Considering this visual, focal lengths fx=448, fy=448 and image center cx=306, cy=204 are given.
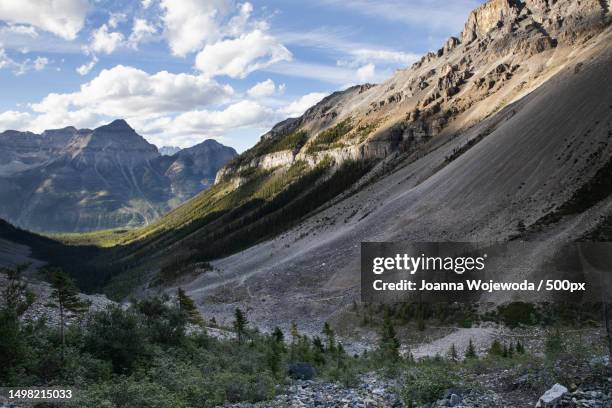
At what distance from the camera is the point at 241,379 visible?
55.5ft

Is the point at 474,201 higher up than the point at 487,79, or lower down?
lower down

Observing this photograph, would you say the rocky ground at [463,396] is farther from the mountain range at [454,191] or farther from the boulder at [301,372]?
the mountain range at [454,191]

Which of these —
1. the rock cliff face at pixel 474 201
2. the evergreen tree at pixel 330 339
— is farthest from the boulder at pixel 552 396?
the rock cliff face at pixel 474 201

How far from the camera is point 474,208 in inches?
2464

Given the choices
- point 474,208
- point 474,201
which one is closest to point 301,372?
point 474,208

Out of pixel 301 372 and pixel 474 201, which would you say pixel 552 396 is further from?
pixel 474 201

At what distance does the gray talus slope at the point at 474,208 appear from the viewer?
183 ft

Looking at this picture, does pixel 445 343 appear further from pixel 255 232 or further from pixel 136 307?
pixel 255 232

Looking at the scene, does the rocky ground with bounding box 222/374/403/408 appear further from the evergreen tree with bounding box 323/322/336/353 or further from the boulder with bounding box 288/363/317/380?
the evergreen tree with bounding box 323/322/336/353

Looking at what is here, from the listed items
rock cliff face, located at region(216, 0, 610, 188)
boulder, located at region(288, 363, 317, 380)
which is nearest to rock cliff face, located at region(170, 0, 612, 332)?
rock cliff face, located at region(216, 0, 610, 188)

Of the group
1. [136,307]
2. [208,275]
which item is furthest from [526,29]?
[136,307]

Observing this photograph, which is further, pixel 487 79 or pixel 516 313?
pixel 487 79

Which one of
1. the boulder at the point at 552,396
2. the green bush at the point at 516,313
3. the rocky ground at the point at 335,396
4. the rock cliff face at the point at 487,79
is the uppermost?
the rock cliff face at the point at 487,79

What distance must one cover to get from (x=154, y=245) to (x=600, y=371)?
202m
